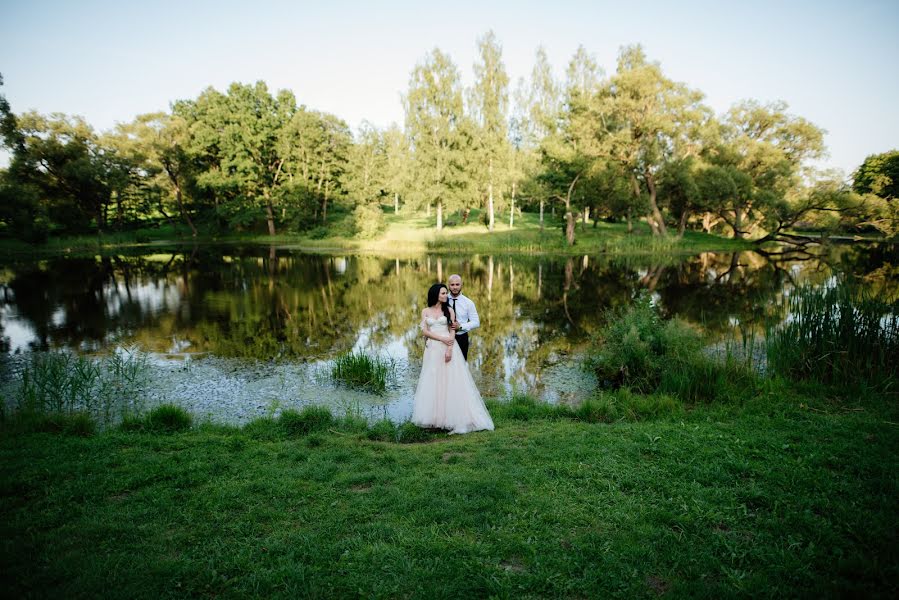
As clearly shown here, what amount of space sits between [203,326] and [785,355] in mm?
18328

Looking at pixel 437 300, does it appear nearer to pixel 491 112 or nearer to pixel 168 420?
pixel 168 420

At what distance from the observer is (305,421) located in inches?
317

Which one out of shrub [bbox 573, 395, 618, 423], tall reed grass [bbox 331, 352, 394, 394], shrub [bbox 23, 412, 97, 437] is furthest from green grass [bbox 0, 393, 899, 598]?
tall reed grass [bbox 331, 352, 394, 394]

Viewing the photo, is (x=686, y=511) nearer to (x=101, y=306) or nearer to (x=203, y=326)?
(x=203, y=326)

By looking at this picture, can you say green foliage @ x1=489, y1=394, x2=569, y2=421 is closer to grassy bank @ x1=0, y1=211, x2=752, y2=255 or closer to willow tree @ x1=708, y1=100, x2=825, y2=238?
grassy bank @ x1=0, y1=211, x2=752, y2=255

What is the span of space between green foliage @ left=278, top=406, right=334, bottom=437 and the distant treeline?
35203 millimetres

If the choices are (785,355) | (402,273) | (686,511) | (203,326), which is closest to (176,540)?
(686,511)

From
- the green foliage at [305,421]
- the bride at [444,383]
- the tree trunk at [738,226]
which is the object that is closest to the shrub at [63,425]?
the green foliage at [305,421]

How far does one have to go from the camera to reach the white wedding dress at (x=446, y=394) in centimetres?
773

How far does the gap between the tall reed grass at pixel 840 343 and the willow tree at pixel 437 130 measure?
39.4 meters

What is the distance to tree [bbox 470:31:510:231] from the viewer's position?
47531mm

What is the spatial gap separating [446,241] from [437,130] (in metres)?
12.7

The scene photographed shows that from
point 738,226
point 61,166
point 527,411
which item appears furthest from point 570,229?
point 61,166

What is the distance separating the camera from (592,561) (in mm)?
3906
